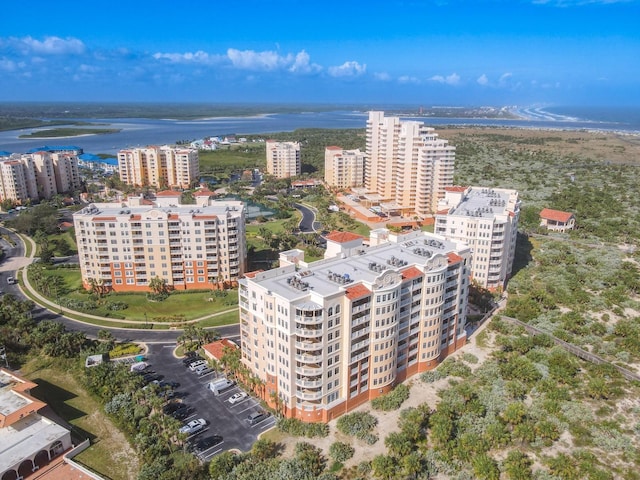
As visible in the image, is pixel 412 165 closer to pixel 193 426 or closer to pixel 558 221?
pixel 558 221

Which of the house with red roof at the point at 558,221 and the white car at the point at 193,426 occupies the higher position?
the house with red roof at the point at 558,221

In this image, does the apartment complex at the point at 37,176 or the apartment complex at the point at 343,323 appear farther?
the apartment complex at the point at 37,176

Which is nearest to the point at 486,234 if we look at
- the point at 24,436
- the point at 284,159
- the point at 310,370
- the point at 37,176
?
the point at 310,370

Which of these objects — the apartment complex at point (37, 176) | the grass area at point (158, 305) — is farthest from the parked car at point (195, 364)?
the apartment complex at point (37, 176)

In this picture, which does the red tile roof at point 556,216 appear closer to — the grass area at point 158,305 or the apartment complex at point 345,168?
the apartment complex at point 345,168

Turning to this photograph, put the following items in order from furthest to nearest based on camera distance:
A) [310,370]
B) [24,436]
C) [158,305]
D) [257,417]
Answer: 1. [158,305]
2. [257,417]
3. [310,370]
4. [24,436]

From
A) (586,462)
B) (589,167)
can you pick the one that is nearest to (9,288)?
(586,462)

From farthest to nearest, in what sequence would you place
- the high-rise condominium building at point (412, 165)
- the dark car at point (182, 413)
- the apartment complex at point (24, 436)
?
1. the high-rise condominium building at point (412, 165)
2. the dark car at point (182, 413)
3. the apartment complex at point (24, 436)
